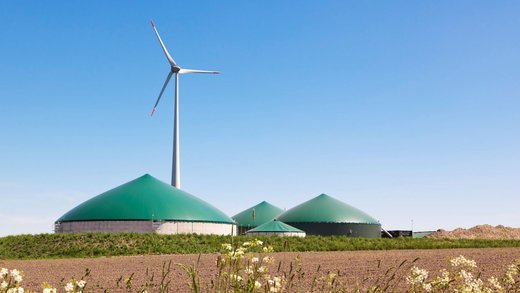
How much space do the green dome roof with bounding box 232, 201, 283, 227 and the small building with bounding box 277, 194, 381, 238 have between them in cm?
1357

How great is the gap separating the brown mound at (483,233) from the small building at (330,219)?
53.7 ft

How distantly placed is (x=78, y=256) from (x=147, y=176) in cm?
3403

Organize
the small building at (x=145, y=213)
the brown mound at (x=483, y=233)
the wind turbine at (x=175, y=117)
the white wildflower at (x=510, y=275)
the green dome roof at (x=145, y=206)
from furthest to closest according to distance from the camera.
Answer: the brown mound at (x=483, y=233), the wind turbine at (x=175, y=117), the green dome roof at (x=145, y=206), the small building at (x=145, y=213), the white wildflower at (x=510, y=275)

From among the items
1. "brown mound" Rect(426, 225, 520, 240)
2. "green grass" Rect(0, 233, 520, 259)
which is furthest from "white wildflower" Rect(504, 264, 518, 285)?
"brown mound" Rect(426, 225, 520, 240)

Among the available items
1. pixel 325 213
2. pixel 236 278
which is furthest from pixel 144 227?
pixel 236 278

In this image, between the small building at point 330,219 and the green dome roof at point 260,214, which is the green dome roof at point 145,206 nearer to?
the small building at point 330,219

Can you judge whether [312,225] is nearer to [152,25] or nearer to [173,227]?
[173,227]

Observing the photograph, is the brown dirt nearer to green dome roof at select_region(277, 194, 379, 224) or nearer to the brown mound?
green dome roof at select_region(277, 194, 379, 224)

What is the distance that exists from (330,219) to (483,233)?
3711 cm

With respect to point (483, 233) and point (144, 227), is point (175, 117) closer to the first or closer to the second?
point (144, 227)

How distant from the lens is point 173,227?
8075 cm

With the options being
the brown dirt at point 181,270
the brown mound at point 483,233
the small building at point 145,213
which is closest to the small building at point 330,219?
the brown mound at point 483,233

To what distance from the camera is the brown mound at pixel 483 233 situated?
12062cm

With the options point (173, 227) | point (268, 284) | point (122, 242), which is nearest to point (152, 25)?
point (173, 227)
